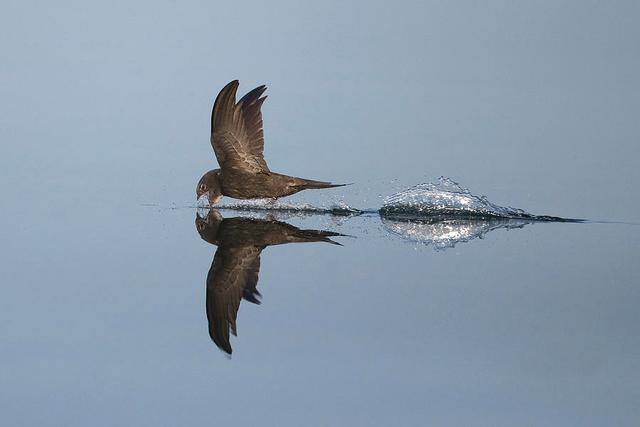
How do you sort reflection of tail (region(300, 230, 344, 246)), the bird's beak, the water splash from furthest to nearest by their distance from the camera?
the bird's beak
the water splash
reflection of tail (region(300, 230, 344, 246))

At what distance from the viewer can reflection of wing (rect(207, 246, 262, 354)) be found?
6.30m

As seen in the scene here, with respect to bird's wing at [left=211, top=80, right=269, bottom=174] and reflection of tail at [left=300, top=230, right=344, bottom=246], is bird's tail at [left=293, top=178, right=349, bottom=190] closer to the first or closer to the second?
bird's wing at [left=211, top=80, right=269, bottom=174]

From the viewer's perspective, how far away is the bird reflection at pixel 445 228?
9.66m

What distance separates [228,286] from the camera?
24.1ft

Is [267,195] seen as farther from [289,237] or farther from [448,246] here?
[448,246]

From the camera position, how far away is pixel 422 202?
38.4ft

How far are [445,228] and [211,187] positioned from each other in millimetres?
2672

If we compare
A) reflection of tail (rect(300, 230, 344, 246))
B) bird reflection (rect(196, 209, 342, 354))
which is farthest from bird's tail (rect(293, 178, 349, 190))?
reflection of tail (rect(300, 230, 344, 246))

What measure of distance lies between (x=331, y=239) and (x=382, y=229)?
0.86m

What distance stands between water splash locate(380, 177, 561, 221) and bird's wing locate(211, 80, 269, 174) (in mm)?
1336

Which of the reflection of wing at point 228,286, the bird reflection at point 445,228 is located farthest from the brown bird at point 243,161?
the reflection of wing at point 228,286

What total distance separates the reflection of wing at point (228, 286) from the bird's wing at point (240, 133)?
2.73 meters

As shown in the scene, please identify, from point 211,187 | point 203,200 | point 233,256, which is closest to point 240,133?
point 211,187

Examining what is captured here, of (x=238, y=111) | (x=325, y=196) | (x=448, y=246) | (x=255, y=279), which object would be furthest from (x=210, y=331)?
(x=325, y=196)
